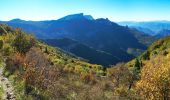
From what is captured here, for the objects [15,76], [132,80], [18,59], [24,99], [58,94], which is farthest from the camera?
[132,80]

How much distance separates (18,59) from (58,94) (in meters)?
18.3

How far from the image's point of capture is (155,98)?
1352 inches

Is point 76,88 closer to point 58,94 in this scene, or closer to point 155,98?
point 58,94

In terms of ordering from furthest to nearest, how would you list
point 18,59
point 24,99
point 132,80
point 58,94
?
point 132,80 → point 18,59 → point 58,94 → point 24,99

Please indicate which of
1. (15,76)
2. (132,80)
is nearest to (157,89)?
(15,76)

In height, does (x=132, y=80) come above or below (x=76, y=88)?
below

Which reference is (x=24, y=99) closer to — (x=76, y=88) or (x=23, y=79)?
(x=23, y=79)

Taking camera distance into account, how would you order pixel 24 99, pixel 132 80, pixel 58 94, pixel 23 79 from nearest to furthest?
pixel 24 99
pixel 58 94
pixel 23 79
pixel 132 80

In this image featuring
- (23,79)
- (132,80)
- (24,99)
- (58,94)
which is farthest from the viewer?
(132,80)

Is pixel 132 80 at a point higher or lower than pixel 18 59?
lower

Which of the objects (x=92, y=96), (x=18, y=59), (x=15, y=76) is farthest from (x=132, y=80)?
(x=92, y=96)

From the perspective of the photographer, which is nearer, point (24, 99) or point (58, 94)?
point (24, 99)

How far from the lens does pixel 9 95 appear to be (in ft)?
112

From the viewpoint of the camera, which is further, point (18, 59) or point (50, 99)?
point (18, 59)
